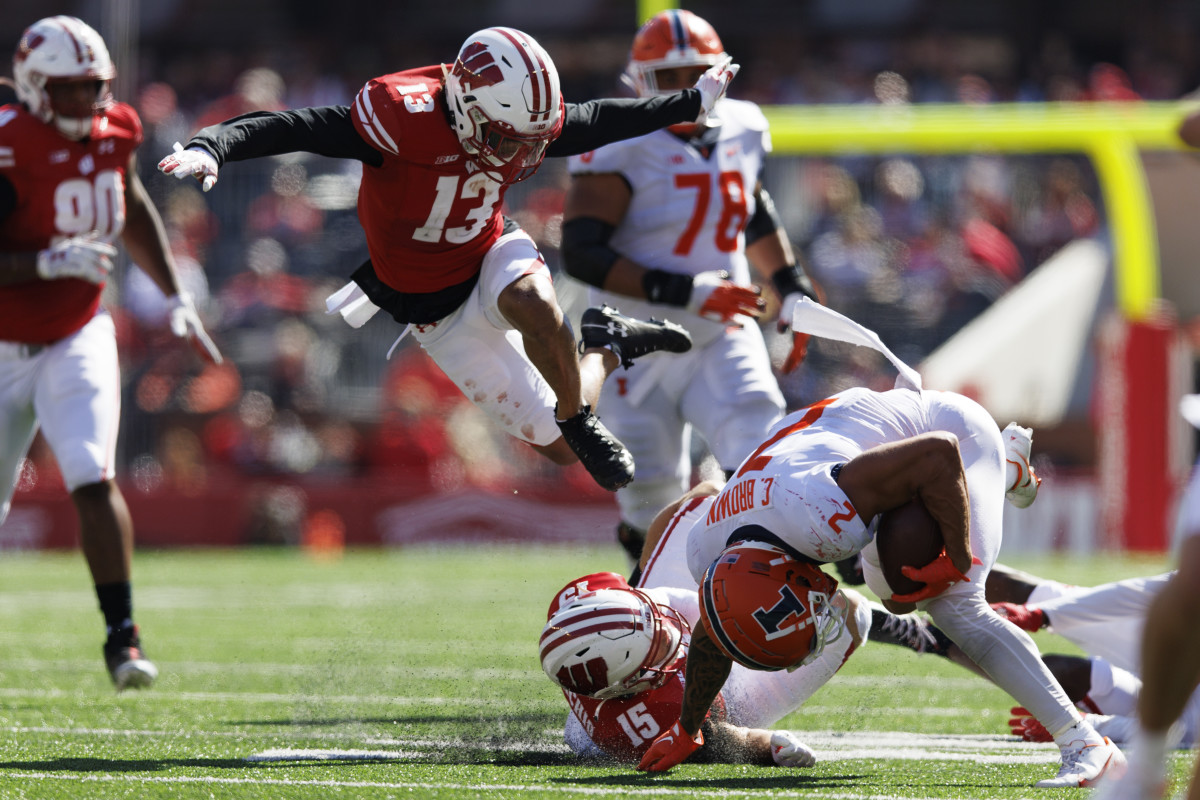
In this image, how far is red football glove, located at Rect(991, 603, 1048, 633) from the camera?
173 inches

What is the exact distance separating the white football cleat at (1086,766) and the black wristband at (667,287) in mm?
2275

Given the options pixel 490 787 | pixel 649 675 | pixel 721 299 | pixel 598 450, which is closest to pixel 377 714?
pixel 598 450

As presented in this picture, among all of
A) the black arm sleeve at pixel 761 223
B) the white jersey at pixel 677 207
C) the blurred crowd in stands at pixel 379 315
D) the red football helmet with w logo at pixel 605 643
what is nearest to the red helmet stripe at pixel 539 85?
the white jersey at pixel 677 207

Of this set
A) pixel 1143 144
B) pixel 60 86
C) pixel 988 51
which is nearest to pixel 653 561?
pixel 60 86

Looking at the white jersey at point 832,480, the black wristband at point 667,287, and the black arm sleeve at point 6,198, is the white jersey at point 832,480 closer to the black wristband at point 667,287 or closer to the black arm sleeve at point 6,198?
the black wristband at point 667,287

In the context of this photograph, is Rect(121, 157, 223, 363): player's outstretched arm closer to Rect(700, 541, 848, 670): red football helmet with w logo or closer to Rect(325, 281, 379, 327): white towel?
Rect(325, 281, 379, 327): white towel

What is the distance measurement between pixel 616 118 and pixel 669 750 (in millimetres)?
1976

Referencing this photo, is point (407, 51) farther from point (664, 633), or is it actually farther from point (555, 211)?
point (664, 633)

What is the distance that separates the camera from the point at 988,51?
703 inches

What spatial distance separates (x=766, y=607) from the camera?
350 cm

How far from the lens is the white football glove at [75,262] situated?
5.37 m

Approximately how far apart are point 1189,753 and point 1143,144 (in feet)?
31.7

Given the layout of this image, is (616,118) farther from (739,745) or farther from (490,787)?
(490,787)

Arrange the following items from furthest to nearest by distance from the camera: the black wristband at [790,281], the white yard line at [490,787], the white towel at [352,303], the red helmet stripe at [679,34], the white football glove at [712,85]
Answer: the black wristband at [790,281], the red helmet stripe at [679,34], the white towel at [352,303], the white football glove at [712,85], the white yard line at [490,787]
